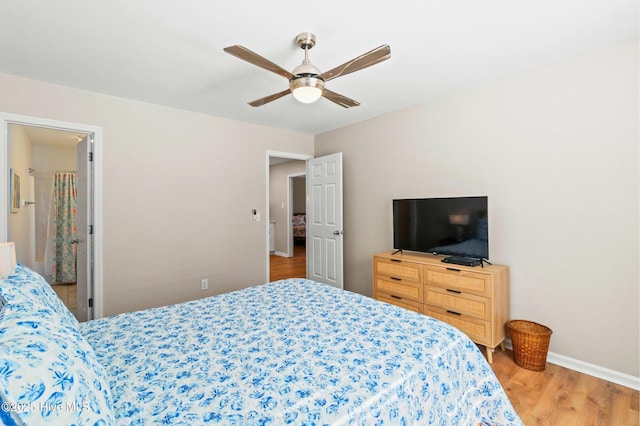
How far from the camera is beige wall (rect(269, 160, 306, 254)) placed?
7262 mm

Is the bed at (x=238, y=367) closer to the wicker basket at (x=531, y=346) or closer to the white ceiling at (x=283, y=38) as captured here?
the wicker basket at (x=531, y=346)

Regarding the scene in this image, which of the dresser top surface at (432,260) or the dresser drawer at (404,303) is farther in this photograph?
the dresser drawer at (404,303)

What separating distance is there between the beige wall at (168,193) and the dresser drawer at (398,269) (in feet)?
5.45

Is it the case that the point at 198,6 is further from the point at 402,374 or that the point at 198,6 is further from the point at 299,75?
the point at 402,374

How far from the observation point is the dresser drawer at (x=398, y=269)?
2.94 metres

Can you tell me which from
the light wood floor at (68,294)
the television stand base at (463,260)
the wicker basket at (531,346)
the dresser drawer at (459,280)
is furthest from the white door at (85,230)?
the wicker basket at (531,346)

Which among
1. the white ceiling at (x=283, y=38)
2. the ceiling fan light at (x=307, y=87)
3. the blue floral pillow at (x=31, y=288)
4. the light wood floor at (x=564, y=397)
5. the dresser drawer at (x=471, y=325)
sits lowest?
the light wood floor at (x=564, y=397)

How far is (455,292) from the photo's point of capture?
2.67 metres

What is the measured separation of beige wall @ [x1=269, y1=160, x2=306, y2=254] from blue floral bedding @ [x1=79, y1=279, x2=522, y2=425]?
5471 mm

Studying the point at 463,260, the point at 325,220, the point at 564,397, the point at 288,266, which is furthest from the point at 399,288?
the point at 288,266

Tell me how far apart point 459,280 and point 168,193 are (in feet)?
10.3

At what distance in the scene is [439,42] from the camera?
6.90ft

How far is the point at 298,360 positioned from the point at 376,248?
8.90ft

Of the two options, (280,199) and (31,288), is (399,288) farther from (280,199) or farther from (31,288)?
(280,199)
